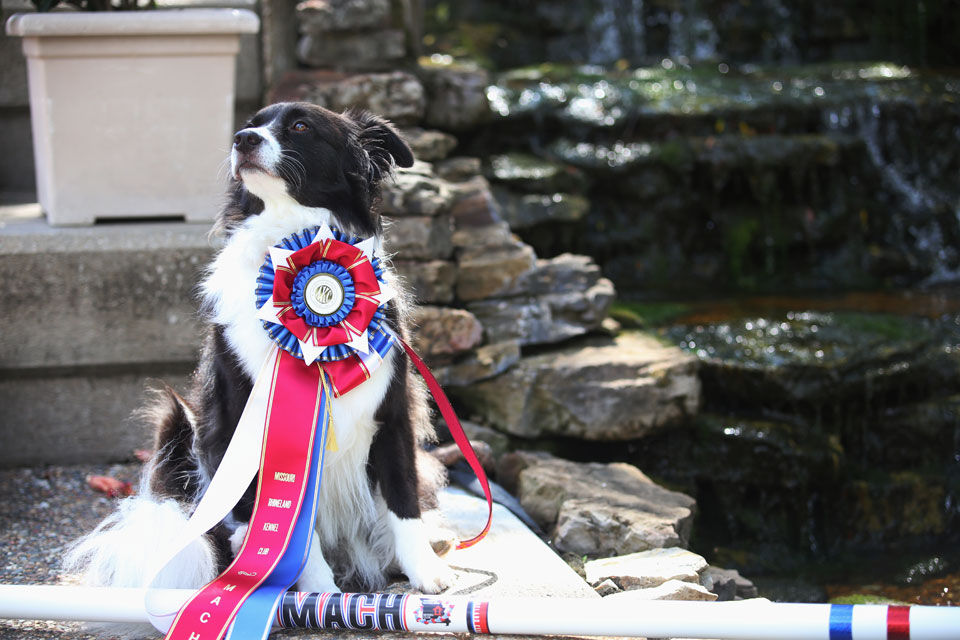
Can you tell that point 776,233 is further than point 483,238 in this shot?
Yes

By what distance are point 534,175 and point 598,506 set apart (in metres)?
2.84

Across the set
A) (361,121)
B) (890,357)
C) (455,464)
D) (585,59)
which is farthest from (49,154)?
(585,59)

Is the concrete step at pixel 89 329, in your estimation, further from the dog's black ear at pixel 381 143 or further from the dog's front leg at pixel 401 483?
the dog's front leg at pixel 401 483

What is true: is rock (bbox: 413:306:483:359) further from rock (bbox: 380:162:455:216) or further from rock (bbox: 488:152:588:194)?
rock (bbox: 488:152:588:194)

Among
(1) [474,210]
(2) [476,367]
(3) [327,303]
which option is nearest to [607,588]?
(3) [327,303]

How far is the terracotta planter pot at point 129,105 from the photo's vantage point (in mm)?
3455

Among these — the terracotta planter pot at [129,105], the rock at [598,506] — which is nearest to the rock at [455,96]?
the terracotta planter pot at [129,105]

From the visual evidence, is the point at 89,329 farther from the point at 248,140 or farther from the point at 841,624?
the point at 841,624

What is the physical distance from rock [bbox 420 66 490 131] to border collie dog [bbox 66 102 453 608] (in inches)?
92.8

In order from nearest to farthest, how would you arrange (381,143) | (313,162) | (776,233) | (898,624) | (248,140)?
1. (898,624)
2. (248,140)
3. (313,162)
4. (381,143)
5. (776,233)

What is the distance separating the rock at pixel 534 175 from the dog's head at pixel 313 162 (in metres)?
2.99

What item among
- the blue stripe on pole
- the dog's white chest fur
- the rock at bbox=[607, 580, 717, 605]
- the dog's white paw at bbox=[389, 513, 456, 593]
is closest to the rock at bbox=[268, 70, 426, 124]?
the dog's white chest fur

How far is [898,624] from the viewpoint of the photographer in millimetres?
1817

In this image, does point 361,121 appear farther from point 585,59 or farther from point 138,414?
point 585,59
